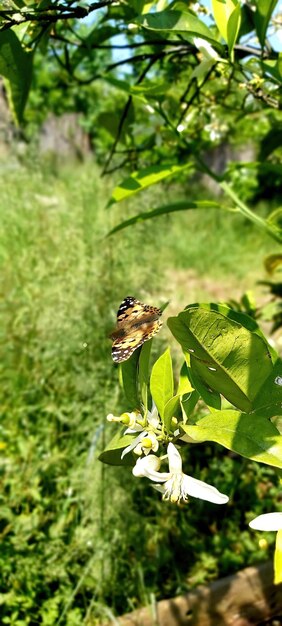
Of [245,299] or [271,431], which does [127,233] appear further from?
[271,431]

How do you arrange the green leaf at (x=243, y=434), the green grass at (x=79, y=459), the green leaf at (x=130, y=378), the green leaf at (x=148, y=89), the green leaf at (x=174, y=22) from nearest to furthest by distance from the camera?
the green leaf at (x=243, y=434) → the green leaf at (x=130, y=378) → the green leaf at (x=174, y=22) → the green leaf at (x=148, y=89) → the green grass at (x=79, y=459)

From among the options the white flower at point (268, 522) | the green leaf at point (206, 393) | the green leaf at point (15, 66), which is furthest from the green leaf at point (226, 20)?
the white flower at point (268, 522)

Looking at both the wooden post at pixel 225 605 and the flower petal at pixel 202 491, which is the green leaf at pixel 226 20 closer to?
the flower petal at pixel 202 491

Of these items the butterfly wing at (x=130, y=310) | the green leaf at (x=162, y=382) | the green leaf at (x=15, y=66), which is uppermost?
the green leaf at (x=15, y=66)

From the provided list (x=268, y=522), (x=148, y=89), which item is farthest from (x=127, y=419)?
(x=148, y=89)

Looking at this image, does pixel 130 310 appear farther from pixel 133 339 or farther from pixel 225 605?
pixel 225 605

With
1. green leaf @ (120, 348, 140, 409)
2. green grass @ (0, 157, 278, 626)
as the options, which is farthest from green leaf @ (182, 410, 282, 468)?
green grass @ (0, 157, 278, 626)
